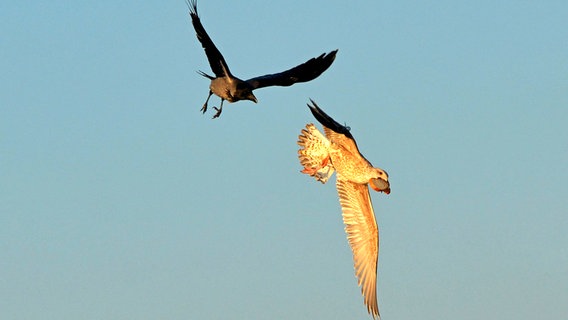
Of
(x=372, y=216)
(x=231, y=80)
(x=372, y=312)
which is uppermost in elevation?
(x=231, y=80)

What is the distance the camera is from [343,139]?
88.7ft

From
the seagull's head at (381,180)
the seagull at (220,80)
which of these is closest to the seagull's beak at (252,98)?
the seagull at (220,80)

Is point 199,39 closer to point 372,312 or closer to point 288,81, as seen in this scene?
point 288,81

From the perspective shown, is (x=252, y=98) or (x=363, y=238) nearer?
(x=252, y=98)

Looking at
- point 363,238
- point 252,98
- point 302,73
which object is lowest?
point 363,238

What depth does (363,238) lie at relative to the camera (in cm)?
2861

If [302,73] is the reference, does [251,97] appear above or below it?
below

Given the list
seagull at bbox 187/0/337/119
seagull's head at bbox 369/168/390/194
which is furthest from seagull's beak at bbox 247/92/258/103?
seagull's head at bbox 369/168/390/194

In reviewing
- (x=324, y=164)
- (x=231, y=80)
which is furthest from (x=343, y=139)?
(x=231, y=80)

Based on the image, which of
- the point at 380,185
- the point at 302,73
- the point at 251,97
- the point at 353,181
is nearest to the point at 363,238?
the point at 353,181

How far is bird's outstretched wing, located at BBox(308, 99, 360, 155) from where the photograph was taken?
26.0 meters

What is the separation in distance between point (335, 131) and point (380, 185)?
141 centimetres

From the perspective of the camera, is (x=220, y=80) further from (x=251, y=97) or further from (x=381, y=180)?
(x=381, y=180)

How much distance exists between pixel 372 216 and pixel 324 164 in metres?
1.63
